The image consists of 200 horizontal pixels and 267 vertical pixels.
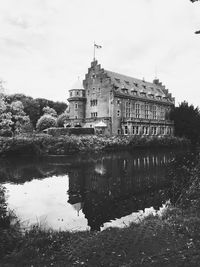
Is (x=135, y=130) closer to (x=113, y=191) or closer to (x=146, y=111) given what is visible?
(x=146, y=111)

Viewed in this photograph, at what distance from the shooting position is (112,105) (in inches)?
1916

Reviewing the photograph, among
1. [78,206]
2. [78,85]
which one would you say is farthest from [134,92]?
[78,206]

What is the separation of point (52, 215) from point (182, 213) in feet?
16.7

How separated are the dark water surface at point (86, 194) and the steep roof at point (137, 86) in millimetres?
31853

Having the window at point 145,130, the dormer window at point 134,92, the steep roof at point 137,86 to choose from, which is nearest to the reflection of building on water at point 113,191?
the window at point 145,130

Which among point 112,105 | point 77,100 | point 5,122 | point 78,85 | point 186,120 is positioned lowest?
point 5,122

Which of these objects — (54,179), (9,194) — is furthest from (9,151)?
(9,194)

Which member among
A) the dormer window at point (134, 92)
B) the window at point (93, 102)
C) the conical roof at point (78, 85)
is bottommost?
the window at point (93, 102)

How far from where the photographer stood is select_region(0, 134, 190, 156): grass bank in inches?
1180

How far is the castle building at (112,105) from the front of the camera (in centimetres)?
4881

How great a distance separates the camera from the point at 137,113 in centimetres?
5456

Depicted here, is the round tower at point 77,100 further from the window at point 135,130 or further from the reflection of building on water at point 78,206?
the reflection of building on water at point 78,206

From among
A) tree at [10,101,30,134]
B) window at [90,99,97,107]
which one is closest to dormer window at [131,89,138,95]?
window at [90,99,97,107]

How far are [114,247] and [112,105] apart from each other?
43.1m
